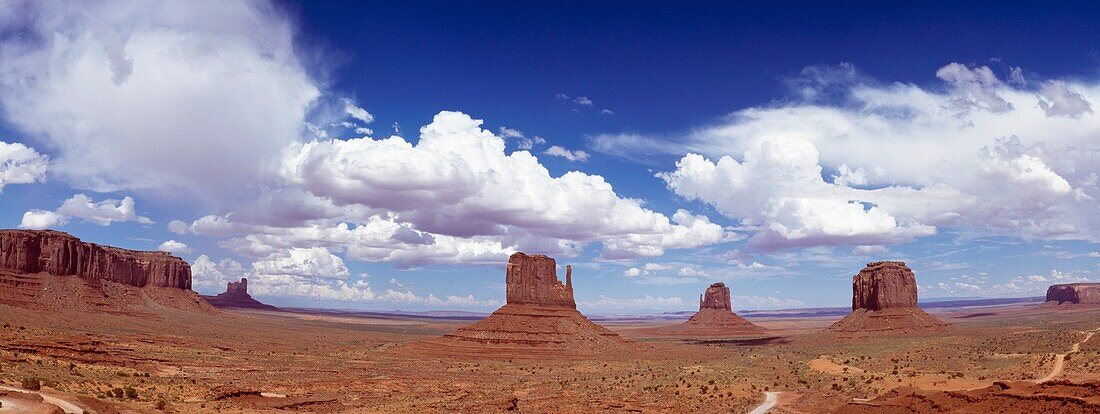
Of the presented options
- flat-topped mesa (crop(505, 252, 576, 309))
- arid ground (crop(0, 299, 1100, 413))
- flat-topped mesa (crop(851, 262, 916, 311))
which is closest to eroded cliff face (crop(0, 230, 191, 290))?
arid ground (crop(0, 299, 1100, 413))

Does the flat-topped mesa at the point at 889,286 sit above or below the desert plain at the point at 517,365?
above

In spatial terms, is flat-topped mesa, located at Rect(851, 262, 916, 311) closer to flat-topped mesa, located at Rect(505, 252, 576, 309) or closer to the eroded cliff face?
flat-topped mesa, located at Rect(505, 252, 576, 309)

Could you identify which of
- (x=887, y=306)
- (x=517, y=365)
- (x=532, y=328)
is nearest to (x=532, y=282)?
(x=532, y=328)

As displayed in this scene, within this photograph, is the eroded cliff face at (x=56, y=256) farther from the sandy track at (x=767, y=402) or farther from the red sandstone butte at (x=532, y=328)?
the sandy track at (x=767, y=402)

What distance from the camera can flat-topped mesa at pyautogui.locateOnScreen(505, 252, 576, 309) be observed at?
117688 mm

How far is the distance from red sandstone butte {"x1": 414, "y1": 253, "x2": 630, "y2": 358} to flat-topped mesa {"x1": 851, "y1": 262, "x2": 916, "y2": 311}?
2080 inches

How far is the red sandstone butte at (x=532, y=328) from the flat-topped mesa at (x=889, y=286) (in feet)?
173

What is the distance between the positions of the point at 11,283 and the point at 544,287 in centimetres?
9593

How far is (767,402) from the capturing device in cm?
5112

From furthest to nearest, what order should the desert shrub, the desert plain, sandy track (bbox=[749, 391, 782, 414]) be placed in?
sandy track (bbox=[749, 391, 782, 414]), the desert plain, the desert shrub

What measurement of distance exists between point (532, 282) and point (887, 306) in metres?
67.6

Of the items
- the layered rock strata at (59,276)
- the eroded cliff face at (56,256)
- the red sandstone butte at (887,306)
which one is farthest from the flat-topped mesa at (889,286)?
the eroded cliff face at (56,256)

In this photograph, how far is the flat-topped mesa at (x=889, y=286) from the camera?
13125cm

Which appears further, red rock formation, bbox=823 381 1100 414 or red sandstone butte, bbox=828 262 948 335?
red sandstone butte, bbox=828 262 948 335
